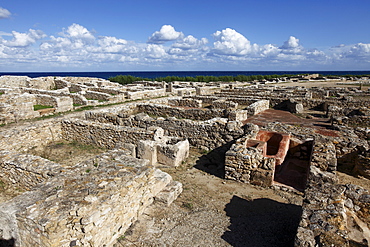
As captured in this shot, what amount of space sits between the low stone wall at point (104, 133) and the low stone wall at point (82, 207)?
3661 millimetres

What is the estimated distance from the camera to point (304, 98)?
17.8 meters

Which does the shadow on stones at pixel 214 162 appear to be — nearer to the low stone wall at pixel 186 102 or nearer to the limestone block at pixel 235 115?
the limestone block at pixel 235 115

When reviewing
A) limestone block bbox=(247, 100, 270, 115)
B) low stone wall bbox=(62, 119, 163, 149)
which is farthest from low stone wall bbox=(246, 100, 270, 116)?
low stone wall bbox=(62, 119, 163, 149)

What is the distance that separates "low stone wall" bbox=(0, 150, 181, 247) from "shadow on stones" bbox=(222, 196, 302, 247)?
2031 mm

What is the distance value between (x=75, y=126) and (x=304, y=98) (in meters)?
16.1

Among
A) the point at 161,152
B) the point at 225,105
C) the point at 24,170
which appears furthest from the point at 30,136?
the point at 225,105

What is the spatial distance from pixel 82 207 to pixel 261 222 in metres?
3.60

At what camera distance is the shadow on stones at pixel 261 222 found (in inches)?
172

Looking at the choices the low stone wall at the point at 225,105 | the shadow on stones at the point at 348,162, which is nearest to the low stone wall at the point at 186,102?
the low stone wall at the point at 225,105

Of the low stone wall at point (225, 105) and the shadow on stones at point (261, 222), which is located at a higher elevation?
the low stone wall at point (225, 105)

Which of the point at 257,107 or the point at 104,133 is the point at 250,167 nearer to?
the point at 104,133

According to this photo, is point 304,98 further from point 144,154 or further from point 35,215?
point 35,215

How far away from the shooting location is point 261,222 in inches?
195

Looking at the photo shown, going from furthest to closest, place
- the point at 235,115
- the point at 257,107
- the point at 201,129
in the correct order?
the point at 257,107 < the point at 235,115 < the point at 201,129
